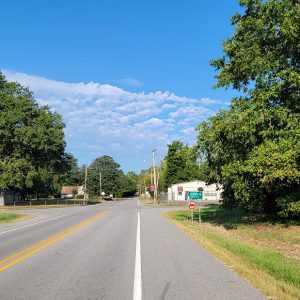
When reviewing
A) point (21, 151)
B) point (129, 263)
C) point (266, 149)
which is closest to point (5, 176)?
point (21, 151)

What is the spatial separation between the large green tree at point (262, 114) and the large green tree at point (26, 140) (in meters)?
42.7

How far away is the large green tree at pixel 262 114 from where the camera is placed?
19.5 metres

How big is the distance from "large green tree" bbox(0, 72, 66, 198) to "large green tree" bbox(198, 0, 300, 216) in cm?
4268

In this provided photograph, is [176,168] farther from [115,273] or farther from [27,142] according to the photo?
[115,273]

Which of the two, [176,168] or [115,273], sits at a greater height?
[176,168]

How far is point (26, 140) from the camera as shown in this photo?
62.3 metres

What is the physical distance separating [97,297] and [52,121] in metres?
63.7

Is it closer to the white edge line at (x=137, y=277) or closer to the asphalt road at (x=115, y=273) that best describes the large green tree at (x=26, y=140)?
the asphalt road at (x=115, y=273)

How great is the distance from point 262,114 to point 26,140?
4741cm

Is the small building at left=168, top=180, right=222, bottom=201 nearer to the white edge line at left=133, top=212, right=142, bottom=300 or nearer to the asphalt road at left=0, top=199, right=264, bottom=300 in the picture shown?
the asphalt road at left=0, top=199, right=264, bottom=300

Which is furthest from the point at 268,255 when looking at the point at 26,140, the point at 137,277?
the point at 26,140

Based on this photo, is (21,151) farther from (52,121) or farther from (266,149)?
(266,149)

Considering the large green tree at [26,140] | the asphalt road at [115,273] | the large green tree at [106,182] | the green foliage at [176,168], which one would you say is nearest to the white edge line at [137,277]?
the asphalt road at [115,273]

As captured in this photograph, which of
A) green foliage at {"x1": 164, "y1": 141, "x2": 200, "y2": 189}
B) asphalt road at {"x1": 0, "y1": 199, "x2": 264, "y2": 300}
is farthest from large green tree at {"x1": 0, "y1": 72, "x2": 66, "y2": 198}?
asphalt road at {"x1": 0, "y1": 199, "x2": 264, "y2": 300}
